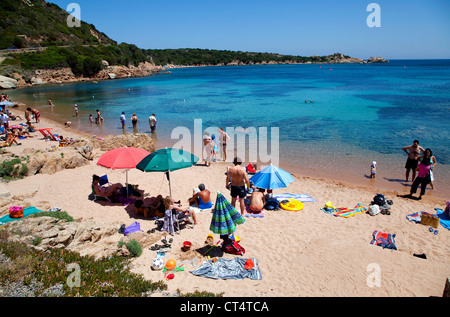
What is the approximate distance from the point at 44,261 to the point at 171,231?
2919 mm

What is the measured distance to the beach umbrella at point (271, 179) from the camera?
26.3ft

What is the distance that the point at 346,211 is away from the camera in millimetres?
8367

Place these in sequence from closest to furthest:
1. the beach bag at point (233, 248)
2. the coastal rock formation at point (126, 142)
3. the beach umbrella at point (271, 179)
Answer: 1. the beach bag at point (233, 248)
2. the beach umbrella at point (271, 179)
3. the coastal rock formation at point (126, 142)

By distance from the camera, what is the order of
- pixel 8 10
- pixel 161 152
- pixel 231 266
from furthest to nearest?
pixel 8 10, pixel 161 152, pixel 231 266

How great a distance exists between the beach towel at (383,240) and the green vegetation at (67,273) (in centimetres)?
500

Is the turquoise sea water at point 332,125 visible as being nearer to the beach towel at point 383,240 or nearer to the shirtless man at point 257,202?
the beach towel at point 383,240

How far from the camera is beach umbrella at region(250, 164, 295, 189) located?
26.3 feet

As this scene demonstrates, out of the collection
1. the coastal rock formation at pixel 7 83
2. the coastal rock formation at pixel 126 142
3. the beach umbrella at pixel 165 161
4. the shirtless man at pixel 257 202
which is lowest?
the shirtless man at pixel 257 202

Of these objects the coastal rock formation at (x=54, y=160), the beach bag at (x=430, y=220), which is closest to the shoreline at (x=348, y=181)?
the beach bag at (x=430, y=220)

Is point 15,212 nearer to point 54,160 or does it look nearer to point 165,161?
point 165,161

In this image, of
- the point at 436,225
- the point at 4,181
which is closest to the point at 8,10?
the point at 4,181

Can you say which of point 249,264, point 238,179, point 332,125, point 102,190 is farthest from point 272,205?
point 332,125

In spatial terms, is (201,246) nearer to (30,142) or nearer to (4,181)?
(4,181)

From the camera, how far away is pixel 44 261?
15.4 ft
